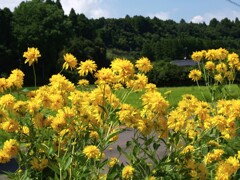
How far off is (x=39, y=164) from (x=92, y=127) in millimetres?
367

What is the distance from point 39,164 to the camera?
2.35 meters

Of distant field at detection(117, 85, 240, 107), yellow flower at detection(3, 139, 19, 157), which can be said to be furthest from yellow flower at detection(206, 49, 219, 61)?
yellow flower at detection(3, 139, 19, 157)

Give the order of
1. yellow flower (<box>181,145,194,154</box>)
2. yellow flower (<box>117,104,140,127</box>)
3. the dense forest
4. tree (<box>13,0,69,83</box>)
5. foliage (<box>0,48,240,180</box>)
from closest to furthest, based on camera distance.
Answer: foliage (<box>0,48,240,180</box>)
yellow flower (<box>117,104,140,127</box>)
yellow flower (<box>181,145,194,154</box>)
the dense forest
tree (<box>13,0,69,83</box>)

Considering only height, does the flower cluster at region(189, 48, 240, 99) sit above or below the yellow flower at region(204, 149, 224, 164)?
above

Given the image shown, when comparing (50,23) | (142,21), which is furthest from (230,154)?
(142,21)

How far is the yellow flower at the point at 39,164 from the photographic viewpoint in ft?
7.71

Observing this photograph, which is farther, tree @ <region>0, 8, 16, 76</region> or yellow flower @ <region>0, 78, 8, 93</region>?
tree @ <region>0, 8, 16, 76</region>

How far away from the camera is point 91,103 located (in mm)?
2551

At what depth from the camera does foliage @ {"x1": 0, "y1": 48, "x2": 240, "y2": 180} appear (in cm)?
231

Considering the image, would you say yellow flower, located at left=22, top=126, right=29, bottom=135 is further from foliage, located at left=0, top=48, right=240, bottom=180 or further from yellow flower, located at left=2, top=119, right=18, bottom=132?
yellow flower, located at left=2, top=119, right=18, bottom=132

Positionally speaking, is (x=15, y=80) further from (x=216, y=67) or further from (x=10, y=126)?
(x=216, y=67)

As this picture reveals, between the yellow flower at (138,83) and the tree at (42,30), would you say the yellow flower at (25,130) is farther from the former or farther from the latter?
the tree at (42,30)

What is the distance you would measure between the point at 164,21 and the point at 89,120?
13012cm

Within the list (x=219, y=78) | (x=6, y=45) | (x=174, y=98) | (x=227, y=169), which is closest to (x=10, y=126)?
(x=227, y=169)
